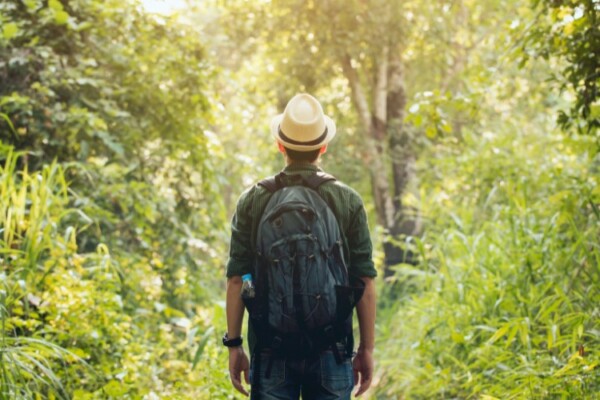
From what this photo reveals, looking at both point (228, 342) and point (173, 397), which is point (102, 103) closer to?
point (173, 397)

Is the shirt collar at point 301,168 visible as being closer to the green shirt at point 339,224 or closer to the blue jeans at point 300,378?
the green shirt at point 339,224

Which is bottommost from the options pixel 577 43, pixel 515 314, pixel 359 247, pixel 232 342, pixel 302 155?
pixel 515 314

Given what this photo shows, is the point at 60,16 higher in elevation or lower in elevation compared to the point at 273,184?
higher

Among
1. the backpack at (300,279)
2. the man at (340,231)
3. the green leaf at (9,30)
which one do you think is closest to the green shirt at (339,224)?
the man at (340,231)

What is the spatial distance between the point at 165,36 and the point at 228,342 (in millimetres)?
5097

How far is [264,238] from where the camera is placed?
315 cm

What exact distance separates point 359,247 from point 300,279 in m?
0.44

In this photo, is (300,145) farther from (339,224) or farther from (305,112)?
(339,224)

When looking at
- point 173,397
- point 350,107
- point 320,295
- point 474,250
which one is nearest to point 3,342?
point 173,397

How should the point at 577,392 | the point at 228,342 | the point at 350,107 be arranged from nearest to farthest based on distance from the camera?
the point at 228,342
the point at 577,392
the point at 350,107

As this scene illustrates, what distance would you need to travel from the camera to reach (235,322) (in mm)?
3426

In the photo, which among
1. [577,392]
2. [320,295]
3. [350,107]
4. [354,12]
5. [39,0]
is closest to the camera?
[320,295]

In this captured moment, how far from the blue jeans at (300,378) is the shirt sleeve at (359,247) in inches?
15.9

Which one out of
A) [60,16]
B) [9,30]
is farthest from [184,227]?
[9,30]
